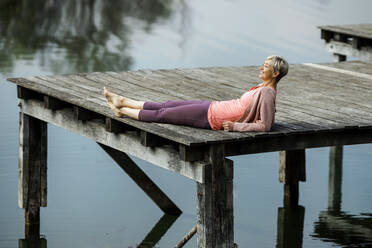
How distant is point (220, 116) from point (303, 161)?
15.7ft

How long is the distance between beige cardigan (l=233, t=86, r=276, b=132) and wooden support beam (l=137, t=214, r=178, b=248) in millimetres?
3563

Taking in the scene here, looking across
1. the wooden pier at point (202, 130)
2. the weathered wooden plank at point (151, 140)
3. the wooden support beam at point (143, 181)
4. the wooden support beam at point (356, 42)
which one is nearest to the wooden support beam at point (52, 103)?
the wooden pier at point (202, 130)

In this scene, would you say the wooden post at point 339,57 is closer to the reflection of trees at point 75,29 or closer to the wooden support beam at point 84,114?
the reflection of trees at point 75,29

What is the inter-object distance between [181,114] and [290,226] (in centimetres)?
440

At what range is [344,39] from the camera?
641 inches

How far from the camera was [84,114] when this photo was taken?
392 inches

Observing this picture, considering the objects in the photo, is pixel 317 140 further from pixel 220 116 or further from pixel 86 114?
pixel 86 114

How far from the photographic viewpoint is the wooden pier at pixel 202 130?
27.4 ft

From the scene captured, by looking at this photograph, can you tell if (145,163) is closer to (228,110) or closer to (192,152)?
(228,110)

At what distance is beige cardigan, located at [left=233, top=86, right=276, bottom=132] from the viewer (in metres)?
8.31

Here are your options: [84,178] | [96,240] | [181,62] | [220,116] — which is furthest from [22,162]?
[181,62]

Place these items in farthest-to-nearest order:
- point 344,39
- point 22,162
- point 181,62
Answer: point 181,62 < point 344,39 < point 22,162

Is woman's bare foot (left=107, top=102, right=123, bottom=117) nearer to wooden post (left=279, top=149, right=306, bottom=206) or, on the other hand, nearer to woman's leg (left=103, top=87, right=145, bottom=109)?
woman's leg (left=103, top=87, right=145, bottom=109)

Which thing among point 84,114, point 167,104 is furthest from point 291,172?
point 167,104
